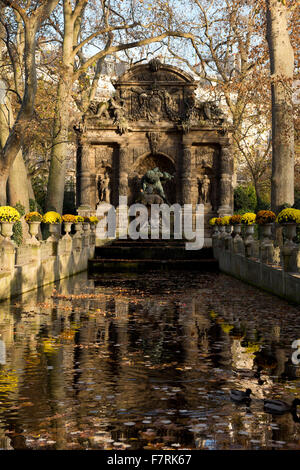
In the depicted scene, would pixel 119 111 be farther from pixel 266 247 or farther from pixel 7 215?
pixel 7 215

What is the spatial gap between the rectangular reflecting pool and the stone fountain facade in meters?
24.6

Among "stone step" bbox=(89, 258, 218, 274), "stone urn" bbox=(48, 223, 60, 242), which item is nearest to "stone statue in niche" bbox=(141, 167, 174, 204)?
"stone step" bbox=(89, 258, 218, 274)

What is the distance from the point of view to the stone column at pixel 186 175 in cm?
4000

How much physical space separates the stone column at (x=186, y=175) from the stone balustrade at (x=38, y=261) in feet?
38.0

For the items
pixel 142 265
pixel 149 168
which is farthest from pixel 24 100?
pixel 149 168

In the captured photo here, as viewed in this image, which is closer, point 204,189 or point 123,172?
point 123,172

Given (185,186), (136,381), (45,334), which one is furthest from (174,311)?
(185,186)

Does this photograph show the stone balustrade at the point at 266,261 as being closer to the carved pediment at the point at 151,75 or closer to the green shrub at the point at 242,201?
the carved pediment at the point at 151,75

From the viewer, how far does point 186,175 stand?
40.1 m

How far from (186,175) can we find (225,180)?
7.32 ft

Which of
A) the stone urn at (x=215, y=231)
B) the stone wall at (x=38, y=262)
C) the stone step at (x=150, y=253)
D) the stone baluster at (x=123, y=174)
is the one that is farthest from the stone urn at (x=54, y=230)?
the stone baluster at (x=123, y=174)

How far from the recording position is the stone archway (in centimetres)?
4031

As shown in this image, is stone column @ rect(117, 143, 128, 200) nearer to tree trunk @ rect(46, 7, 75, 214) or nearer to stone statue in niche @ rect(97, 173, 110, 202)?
stone statue in niche @ rect(97, 173, 110, 202)
